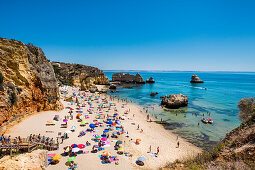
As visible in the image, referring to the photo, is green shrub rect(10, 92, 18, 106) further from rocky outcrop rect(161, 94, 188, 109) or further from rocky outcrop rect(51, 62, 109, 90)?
rocky outcrop rect(51, 62, 109, 90)

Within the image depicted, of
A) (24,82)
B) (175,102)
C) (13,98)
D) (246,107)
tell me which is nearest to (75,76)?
(24,82)

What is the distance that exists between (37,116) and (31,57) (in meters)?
9.92

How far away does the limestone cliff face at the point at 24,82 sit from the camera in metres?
15.9

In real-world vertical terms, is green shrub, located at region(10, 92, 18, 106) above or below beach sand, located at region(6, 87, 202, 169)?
above

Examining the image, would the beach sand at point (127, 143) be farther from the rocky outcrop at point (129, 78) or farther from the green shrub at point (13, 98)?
the rocky outcrop at point (129, 78)

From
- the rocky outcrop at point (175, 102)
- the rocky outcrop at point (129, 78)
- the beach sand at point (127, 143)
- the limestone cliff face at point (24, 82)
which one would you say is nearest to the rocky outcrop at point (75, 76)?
the rocky outcrop at point (129, 78)

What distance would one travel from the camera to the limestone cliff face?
15864 millimetres

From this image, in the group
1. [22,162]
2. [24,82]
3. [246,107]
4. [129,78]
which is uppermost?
[24,82]

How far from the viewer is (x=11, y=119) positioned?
52.7ft

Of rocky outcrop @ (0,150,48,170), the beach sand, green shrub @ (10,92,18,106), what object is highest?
green shrub @ (10,92,18,106)

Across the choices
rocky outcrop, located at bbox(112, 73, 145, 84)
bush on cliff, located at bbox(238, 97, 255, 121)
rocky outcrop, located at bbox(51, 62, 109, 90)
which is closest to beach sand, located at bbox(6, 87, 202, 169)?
bush on cliff, located at bbox(238, 97, 255, 121)

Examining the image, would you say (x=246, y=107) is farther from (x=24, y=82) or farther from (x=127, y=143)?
(x=24, y=82)

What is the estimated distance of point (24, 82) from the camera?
1884 cm

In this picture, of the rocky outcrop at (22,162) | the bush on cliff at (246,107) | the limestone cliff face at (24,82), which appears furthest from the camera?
the bush on cliff at (246,107)
